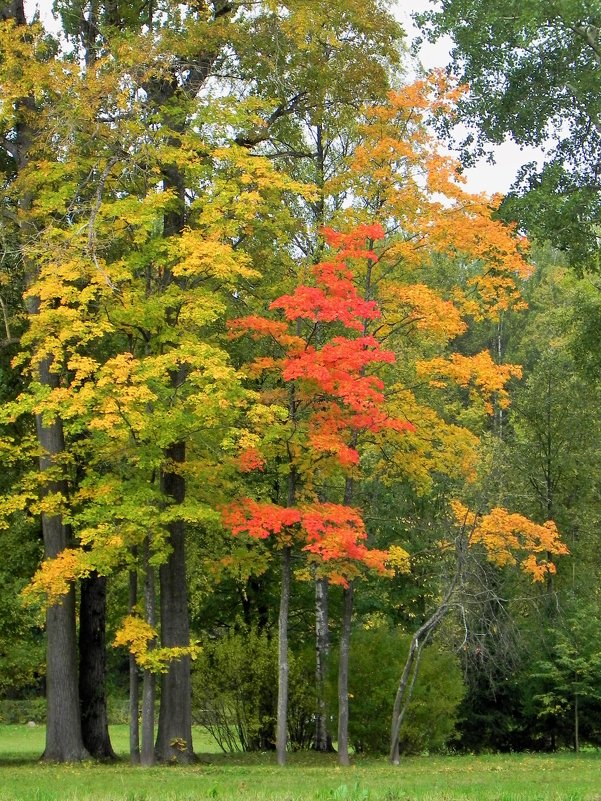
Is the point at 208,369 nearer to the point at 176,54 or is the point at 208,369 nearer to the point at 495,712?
the point at 176,54

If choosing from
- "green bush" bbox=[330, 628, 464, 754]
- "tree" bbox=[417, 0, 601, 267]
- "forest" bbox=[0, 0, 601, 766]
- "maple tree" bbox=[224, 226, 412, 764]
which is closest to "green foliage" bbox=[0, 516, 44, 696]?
"forest" bbox=[0, 0, 601, 766]

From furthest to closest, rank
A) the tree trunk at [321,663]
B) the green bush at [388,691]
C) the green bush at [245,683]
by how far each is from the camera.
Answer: the green bush at [245,683]
the tree trunk at [321,663]
the green bush at [388,691]

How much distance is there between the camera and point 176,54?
63.9 ft

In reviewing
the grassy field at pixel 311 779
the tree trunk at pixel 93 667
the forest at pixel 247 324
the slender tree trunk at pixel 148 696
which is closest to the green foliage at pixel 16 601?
the forest at pixel 247 324

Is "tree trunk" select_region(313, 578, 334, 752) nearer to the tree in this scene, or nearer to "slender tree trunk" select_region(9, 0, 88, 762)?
"slender tree trunk" select_region(9, 0, 88, 762)

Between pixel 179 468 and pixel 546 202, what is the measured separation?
8484mm

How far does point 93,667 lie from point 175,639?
3741 mm

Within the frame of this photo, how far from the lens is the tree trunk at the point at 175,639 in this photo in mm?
19188

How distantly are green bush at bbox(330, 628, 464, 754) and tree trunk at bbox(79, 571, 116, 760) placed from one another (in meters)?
4.80

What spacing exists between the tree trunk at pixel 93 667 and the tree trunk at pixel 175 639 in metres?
2.71

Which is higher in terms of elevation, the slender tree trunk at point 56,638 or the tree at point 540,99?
the tree at point 540,99

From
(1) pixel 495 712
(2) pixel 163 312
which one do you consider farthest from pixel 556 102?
(1) pixel 495 712

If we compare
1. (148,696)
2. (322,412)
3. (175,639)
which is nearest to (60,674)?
(148,696)

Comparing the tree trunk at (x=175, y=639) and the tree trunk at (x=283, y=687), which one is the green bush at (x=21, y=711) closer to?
the tree trunk at (x=175, y=639)
